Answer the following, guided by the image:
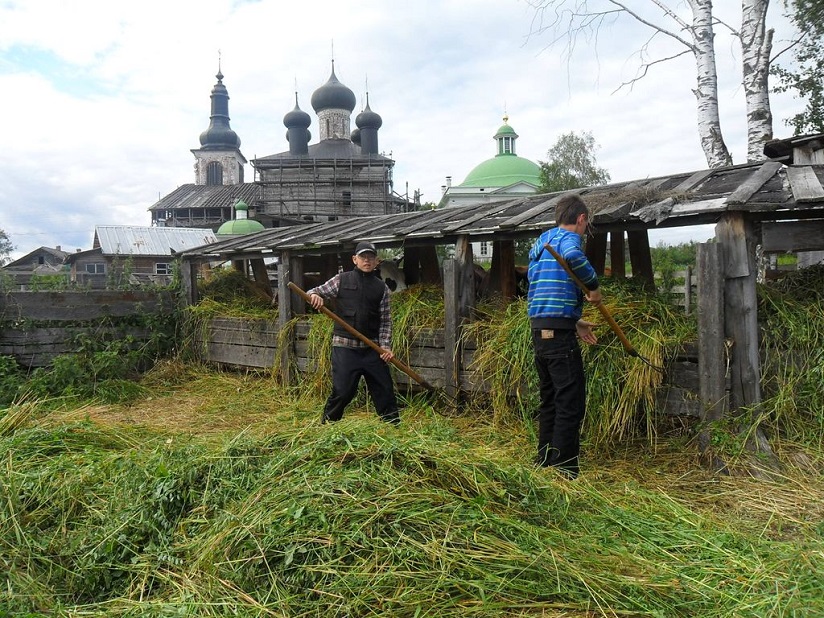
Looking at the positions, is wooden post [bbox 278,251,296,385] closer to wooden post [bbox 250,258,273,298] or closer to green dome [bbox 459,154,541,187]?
wooden post [bbox 250,258,273,298]

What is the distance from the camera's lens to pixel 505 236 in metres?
5.78

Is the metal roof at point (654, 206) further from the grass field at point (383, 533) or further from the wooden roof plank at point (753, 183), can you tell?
the grass field at point (383, 533)

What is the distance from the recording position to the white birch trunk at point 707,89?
1024cm

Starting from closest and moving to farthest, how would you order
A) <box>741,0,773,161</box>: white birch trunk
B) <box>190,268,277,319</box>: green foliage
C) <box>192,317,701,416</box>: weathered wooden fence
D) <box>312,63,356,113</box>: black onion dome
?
<box>192,317,701,416</box>: weathered wooden fence < <box>190,268,277,319</box>: green foliage < <box>741,0,773,161</box>: white birch trunk < <box>312,63,356,113</box>: black onion dome

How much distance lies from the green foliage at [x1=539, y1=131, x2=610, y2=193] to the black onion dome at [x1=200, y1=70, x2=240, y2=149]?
44.1 metres

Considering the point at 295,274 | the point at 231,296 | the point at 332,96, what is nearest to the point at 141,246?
the point at 332,96

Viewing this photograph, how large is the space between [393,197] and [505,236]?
4705 centimetres

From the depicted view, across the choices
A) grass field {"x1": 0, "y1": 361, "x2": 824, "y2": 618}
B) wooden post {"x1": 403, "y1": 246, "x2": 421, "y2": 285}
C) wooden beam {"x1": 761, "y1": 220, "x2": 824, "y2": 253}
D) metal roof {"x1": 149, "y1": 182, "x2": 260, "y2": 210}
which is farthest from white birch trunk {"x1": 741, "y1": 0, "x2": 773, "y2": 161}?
metal roof {"x1": 149, "y1": 182, "x2": 260, "y2": 210}

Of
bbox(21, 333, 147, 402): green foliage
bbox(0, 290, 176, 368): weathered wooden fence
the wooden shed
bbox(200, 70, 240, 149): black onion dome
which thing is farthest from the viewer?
bbox(200, 70, 240, 149): black onion dome

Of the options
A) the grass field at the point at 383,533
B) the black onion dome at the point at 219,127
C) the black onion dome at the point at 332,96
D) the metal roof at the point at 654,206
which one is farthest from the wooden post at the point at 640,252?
the black onion dome at the point at 219,127

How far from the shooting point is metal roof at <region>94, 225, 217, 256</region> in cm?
3916

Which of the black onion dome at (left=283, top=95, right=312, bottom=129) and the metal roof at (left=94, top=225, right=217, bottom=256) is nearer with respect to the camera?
the metal roof at (left=94, top=225, right=217, bottom=256)

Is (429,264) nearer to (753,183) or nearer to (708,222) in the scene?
(708,222)

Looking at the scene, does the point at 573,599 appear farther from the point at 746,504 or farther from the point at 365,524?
the point at 746,504
